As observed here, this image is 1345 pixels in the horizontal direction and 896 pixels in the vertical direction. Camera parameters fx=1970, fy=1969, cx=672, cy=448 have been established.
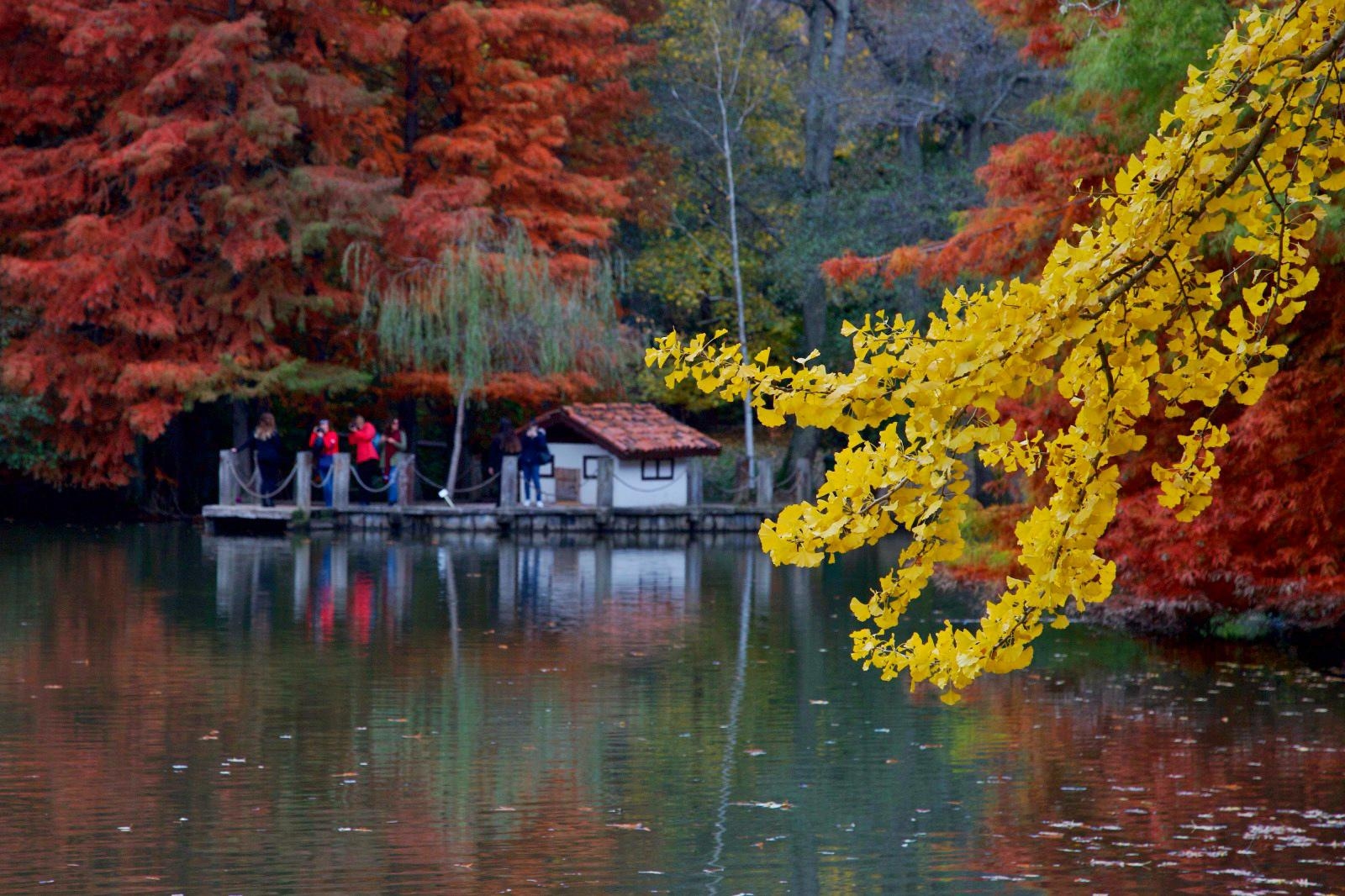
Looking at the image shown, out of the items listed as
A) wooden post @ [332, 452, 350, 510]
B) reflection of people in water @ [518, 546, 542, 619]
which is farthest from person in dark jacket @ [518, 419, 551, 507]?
wooden post @ [332, 452, 350, 510]

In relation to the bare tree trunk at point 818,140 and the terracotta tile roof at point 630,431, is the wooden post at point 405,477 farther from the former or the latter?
the bare tree trunk at point 818,140

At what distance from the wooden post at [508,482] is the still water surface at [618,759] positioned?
11.6 m

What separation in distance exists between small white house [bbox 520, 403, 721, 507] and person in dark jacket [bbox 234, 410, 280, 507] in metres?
3.93

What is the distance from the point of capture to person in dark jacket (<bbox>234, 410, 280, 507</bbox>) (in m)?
30.9

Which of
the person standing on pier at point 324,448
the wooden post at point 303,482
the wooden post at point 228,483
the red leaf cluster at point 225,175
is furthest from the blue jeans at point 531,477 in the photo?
the wooden post at point 228,483

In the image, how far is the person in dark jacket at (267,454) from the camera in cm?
3086

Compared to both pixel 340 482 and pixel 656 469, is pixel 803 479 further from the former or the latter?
pixel 340 482

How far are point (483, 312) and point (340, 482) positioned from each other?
3.55m

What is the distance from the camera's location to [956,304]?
15.8 feet

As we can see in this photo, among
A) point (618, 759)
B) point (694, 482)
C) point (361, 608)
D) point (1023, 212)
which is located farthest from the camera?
point (694, 482)

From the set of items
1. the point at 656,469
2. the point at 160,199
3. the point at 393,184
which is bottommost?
the point at 656,469

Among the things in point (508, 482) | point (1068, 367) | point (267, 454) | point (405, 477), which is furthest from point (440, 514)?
point (1068, 367)

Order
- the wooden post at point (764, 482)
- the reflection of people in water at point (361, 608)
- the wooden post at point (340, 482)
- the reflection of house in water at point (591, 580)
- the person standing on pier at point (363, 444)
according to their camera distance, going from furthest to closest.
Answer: the wooden post at point (764, 482), the person standing on pier at point (363, 444), the wooden post at point (340, 482), the reflection of house in water at point (591, 580), the reflection of people in water at point (361, 608)

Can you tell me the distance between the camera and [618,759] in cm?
1105
